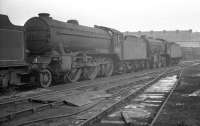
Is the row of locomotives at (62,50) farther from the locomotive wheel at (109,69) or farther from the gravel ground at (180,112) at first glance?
the gravel ground at (180,112)

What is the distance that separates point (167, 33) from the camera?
310 feet

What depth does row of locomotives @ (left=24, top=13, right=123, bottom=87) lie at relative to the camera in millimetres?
14070

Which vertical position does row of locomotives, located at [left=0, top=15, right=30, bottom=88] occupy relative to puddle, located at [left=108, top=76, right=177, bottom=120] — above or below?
above

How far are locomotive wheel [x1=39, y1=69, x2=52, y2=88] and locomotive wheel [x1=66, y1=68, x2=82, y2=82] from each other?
79.8 inches

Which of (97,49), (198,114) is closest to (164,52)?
(97,49)

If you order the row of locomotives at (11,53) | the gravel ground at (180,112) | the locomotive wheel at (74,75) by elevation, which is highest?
the row of locomotives at (11,53)

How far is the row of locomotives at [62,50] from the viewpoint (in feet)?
46.2

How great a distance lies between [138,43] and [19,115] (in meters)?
20.0

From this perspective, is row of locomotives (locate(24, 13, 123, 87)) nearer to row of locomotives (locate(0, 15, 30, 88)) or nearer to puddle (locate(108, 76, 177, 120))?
row of locomotives (locate(0, 15, 30, 88))

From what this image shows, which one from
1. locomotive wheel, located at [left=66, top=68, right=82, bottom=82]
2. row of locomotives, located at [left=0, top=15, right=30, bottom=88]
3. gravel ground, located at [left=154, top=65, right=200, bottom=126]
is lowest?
gravel ground, located at [left=154, top=65, right=200, bottom=126]

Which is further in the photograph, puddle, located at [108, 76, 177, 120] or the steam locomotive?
the steam locomotive

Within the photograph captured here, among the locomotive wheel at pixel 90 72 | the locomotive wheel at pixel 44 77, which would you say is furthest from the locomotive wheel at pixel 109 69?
the locomotive wheel at pixel 44 77

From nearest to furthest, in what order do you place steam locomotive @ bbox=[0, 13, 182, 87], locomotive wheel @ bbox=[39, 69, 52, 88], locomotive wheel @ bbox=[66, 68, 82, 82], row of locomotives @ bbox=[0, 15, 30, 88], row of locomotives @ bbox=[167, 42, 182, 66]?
row of locomotives @ bbox=[0, 15, 30, 88]
steam locomotive @ bbox=[0, 13, 182, 87]
locomotive wheel @ bbox=[39, 69, 52, 88]
locomotive wheel @ bbox=[66, 68, 82, 82]
row of locomotives @ bbox=[167, 42, 182, 66]

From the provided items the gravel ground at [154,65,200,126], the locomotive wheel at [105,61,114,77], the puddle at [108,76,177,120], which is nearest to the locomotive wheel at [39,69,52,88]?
the puddle at [108,76,177,120]
